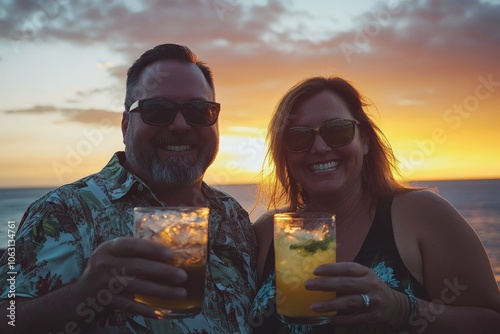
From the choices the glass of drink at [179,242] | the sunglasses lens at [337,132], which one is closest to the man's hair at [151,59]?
the sunglasses lens at [337,132]

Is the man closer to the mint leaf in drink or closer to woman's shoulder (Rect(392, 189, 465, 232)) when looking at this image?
the mint leaf in drink

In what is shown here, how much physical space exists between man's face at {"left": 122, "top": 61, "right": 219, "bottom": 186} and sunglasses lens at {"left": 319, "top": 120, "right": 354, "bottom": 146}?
0.86 metres

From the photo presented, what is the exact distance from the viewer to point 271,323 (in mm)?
3158

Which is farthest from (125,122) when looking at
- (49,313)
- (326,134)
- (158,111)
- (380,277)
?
(380,277)

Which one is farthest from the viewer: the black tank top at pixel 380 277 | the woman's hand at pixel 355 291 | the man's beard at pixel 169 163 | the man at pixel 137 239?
the man's beard at pixel 169 163

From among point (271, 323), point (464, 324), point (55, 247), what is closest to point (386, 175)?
point (464, 324)

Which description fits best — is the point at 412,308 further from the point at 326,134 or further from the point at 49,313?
the point at 49,313

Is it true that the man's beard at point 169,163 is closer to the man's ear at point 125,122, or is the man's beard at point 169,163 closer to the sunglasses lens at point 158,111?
the sunglasses lens at point 158,111

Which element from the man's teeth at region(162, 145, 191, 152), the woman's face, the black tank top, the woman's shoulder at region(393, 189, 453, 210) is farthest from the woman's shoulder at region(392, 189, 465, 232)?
the man's teeth at region(162, 145, 191, 152)

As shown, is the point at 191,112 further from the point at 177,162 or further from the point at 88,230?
the point at 88,230

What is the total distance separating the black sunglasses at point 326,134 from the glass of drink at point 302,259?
1041 millimetres

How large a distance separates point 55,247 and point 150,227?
34.5 inches

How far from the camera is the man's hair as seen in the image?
3.66 metres

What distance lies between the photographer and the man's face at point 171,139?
3.37 meters
